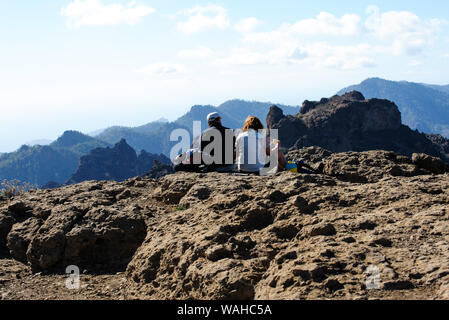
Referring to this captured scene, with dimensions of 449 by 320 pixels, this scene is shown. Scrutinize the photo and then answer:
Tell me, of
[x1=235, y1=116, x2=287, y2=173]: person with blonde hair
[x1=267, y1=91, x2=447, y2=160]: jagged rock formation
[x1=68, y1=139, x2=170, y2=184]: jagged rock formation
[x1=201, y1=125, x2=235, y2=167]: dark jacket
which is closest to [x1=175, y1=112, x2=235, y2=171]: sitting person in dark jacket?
[x1=201, y1=125, x2=235, y2=167]: dark jacket

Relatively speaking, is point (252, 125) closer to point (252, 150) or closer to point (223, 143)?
point (252, 150)

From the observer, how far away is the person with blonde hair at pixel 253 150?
7.90 metres

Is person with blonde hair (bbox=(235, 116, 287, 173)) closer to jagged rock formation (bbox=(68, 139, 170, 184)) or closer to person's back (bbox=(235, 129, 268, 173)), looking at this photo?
person's back (bbox=(235, 129, 268, 173))

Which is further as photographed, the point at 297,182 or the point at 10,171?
the point at 10,171

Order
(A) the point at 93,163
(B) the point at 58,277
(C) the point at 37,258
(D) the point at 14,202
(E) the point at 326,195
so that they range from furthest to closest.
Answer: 1. (A) the point at 93,163
2. (D) the point at 14,202
3. (C) the point at 37,258
4. (B) the point at 58,277
5. (E) the point at 326,195

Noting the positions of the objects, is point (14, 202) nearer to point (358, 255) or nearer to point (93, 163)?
point (358, 255)

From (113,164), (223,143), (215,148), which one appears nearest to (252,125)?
(223,143)

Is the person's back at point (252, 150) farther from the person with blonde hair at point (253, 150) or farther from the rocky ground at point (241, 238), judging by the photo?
the rocky ground at point (241, 238)

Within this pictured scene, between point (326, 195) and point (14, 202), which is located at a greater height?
point (326, 195)

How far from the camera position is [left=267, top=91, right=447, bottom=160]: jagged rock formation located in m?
81.8

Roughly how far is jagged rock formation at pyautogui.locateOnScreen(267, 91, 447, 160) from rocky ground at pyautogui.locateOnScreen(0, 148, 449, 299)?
74027mm

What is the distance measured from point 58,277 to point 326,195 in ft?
14.4

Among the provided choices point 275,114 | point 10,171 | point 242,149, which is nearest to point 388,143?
point 275,114

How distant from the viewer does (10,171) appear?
654 feet
